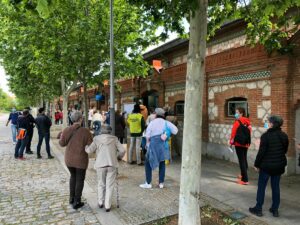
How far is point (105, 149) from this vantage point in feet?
16.6

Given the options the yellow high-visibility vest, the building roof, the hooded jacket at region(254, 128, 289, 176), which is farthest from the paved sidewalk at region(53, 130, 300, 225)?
the building roof

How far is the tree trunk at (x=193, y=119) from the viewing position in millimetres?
3857

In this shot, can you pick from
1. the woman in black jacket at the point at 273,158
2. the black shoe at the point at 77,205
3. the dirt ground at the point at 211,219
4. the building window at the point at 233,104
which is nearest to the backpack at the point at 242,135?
the woman in black jacket at the point at 273,158

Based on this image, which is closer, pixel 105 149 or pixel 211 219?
pixel 211 219

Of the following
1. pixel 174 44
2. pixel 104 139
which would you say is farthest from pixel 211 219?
pixel 174 44

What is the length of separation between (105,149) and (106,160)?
197 millimetres

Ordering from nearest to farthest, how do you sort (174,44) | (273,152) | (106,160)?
(273,152) < (106,160) < (174,44)

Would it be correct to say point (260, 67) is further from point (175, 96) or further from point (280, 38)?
point (175, 96)

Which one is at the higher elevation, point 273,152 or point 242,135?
point 242,135

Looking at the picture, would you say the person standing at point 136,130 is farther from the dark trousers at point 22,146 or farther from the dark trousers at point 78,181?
the dark trousers at point 22,146

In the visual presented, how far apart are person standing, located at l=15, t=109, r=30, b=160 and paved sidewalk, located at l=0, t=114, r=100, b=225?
35.3 inches

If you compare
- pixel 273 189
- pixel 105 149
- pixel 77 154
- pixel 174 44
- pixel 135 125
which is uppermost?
pixel 174 44

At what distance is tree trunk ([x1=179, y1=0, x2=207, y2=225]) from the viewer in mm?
3857

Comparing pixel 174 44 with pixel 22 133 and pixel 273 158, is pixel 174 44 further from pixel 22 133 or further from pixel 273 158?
pixel 273 158
